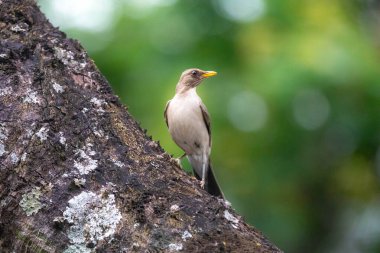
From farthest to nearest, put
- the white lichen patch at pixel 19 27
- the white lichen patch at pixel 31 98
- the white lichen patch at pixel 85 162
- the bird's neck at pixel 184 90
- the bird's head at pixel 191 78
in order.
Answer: the bird's neck at pixel 184 90 < the bird's head at pixel 191 78 < the white lichen patch at pixel 19 27 < the white lichen patch at pixel 31 98 < the white lichen patch at pixel 85 162

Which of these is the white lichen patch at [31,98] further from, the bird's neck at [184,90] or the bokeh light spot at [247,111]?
the bird's neck at [184,90]

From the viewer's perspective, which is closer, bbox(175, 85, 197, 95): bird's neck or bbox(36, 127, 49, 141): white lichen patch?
bbox(36, 127, 49, 141): white lichen patch

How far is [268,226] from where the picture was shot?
795cm

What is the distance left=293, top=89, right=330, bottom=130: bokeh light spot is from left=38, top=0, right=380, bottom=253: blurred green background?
12 millimetres

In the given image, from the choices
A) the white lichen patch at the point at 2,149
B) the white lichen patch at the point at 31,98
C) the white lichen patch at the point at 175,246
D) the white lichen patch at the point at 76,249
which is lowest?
the white lichen patch at the point at 76,249

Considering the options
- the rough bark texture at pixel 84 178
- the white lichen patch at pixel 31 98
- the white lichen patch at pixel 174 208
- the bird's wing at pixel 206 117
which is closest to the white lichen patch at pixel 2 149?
the rough bark texture at pixel 84 178

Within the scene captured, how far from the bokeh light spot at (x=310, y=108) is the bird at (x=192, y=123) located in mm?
845

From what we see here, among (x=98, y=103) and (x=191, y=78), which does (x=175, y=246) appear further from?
(x=191, y=78)

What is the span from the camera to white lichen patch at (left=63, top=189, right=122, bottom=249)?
352 centimetres

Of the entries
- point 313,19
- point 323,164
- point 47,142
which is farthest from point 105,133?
point 323,164

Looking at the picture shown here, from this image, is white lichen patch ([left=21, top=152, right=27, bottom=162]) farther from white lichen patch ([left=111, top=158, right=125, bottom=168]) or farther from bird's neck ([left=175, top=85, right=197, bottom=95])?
bird's neck ([left=175, top=85, right=197, bottom=95])

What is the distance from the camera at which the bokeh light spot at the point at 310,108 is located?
23.9ft

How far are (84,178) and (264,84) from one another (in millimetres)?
3805

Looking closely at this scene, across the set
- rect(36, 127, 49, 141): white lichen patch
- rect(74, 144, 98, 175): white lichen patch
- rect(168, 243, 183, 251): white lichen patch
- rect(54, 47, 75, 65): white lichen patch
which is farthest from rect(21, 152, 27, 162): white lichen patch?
rect(168, 243, 183, 251): white lichen patch
